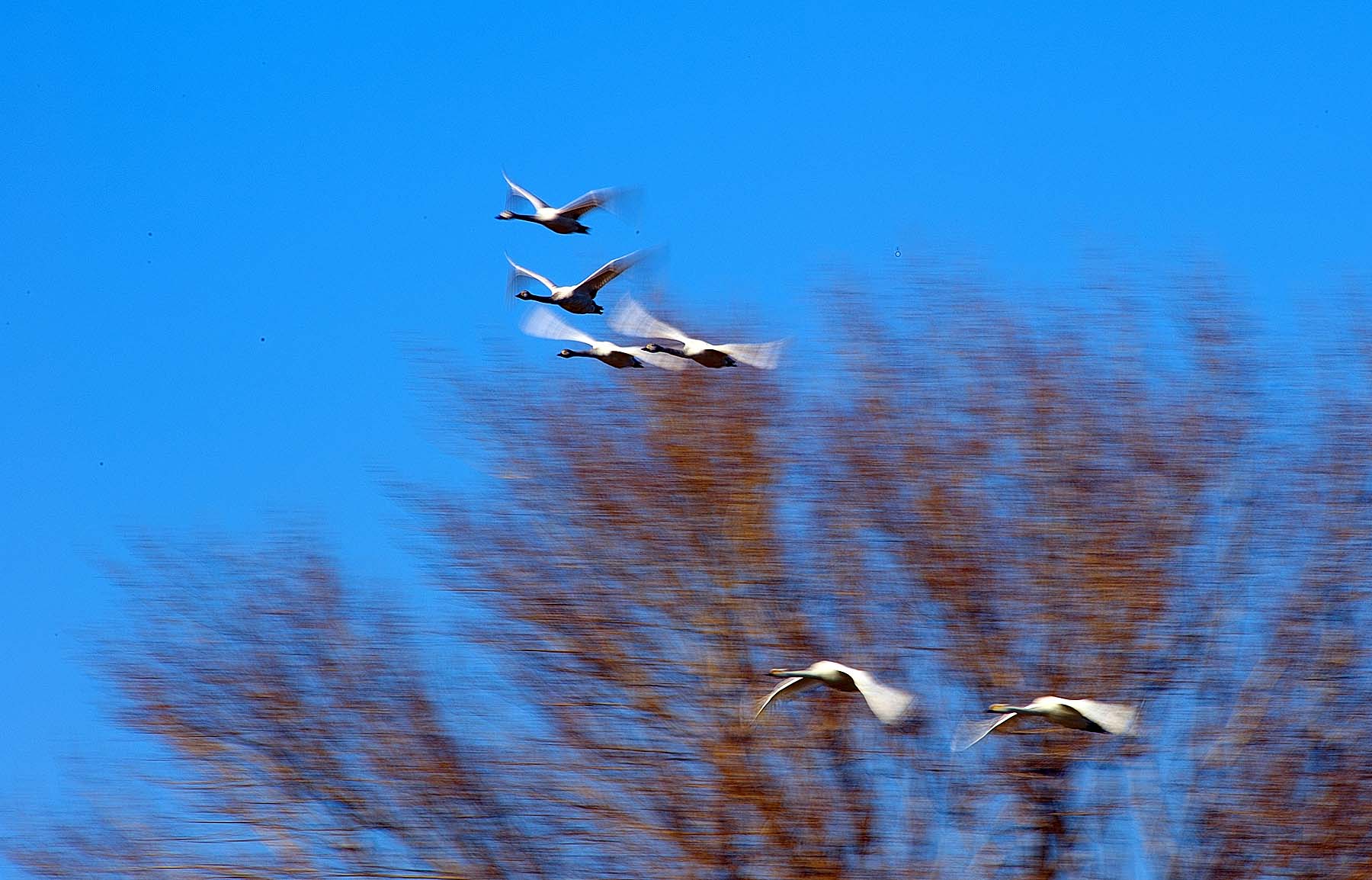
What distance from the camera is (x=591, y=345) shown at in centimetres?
1193

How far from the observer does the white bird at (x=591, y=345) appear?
1186cm

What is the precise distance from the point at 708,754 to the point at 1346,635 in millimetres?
4022

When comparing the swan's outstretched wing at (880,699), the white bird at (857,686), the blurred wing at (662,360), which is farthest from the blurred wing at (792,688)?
the blurred wing at (662,360)

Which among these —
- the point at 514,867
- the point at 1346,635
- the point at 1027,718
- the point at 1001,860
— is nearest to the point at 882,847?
the point at 1001,860

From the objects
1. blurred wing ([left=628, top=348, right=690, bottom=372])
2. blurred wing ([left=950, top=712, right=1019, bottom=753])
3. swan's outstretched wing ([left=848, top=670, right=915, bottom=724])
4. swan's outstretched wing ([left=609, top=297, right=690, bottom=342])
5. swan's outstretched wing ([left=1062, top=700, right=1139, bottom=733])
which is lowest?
blurred wing ([left=950, top=712, right=1019, bottom=753])

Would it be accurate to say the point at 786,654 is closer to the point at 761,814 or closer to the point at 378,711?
the point at 761,814

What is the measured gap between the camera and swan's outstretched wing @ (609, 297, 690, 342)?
11.9m

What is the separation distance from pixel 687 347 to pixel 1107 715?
10.3 ft

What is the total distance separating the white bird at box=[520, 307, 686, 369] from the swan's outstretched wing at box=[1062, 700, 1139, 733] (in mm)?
3317

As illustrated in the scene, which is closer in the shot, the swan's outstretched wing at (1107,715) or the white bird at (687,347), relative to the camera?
the swan's outstretched wing at (1107,715)

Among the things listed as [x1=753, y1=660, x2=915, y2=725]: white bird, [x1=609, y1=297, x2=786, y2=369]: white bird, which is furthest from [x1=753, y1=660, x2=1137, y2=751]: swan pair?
[x1=609, y1=297, x2=786, y2=369]: white bird

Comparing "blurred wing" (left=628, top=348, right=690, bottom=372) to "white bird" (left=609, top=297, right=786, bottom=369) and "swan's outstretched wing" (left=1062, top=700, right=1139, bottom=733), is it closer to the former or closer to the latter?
"white bird" (left=609, top=297, right=786, bottom=369)

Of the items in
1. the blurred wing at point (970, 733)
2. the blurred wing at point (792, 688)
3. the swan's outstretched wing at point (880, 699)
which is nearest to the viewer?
the swan's outstretched wing at point (880, 699)

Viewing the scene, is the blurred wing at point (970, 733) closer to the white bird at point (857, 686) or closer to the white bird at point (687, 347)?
the white bird at point (857, 686)
